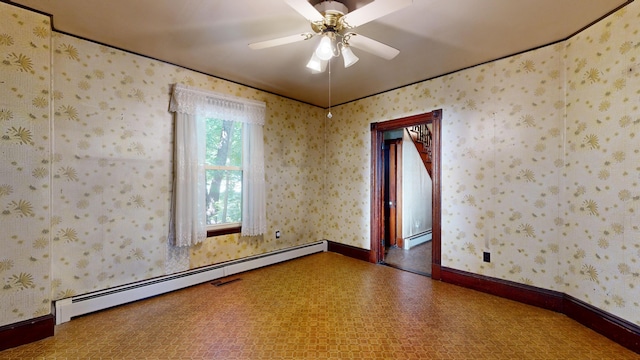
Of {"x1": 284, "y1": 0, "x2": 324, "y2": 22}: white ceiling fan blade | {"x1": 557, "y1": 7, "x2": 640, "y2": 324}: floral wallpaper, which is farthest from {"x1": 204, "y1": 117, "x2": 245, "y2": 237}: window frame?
{"x1": 557, "y1": 7, "x2": 640, "y2": 324}: floral wallpaper

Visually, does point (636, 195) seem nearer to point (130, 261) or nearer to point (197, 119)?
point (197, 119)

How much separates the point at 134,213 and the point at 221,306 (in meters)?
1.35

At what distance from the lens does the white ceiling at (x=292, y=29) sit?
6.63 ft

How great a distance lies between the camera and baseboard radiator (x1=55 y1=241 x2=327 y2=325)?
238cm

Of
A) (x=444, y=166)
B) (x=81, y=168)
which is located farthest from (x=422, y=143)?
(x=81, y=168)

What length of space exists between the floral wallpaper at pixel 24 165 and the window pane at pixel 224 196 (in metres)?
1.49

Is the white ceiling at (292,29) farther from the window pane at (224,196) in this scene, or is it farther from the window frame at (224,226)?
the window pane at (224,196)

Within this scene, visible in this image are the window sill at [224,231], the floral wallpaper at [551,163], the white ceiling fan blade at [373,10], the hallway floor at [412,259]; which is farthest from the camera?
the hallway floor at [412,259]

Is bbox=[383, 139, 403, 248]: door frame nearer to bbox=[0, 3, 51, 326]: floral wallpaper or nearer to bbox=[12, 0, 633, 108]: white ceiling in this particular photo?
bbox=[12, 0, 633, 108]: white ceiling

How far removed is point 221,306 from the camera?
2643 mm

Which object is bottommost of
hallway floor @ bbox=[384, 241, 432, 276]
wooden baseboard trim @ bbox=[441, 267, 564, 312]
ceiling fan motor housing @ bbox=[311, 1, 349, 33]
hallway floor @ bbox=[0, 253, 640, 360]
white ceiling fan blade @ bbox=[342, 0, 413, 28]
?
hallway floor @ bbox=[384, 241, 432, 276]

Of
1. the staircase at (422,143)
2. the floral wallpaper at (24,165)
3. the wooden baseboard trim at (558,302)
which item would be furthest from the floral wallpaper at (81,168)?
the staircase at (422,143)

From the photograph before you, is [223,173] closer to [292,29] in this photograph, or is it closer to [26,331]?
[292,29]

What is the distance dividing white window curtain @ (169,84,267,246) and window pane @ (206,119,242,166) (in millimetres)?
94
